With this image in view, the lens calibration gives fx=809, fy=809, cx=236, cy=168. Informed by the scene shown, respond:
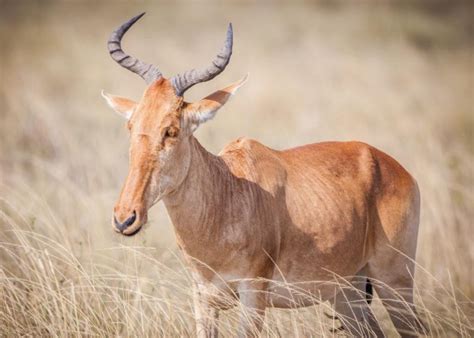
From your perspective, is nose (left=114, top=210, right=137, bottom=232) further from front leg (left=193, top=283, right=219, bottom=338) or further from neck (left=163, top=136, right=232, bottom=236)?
front leg (left=193, top=283, right=219, bottom=338)

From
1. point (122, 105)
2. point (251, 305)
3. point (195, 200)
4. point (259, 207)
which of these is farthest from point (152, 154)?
point (251, 305)

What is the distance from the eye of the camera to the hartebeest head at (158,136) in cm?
595

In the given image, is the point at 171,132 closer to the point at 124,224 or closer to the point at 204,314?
the point at 124,224

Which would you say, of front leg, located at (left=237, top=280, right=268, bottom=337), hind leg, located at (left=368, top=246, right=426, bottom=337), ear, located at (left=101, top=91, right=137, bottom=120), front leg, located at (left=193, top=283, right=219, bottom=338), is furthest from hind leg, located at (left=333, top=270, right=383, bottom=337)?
ear, located at (left=101, top=91, right=137, bottom=120)

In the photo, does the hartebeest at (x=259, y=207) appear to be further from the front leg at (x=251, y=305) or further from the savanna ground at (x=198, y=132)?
the savanna ground at (x=198, y=132)

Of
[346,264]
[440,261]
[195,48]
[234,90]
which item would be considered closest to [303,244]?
[346,264]

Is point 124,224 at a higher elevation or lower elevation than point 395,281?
higher

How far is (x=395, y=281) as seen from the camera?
7.81 m

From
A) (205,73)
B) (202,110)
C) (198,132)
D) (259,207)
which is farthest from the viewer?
(198,132)

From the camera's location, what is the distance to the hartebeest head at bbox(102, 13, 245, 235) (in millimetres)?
5945

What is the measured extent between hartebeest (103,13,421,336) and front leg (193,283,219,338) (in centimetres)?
1

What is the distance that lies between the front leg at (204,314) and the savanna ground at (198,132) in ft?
0.51

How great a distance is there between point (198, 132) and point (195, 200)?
9569mm

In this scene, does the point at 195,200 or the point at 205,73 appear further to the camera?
the point at 195,200
